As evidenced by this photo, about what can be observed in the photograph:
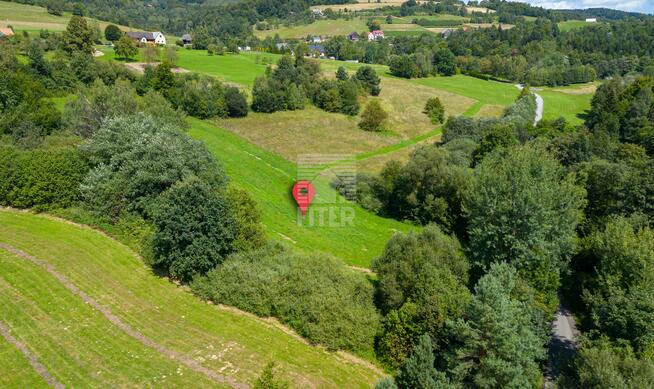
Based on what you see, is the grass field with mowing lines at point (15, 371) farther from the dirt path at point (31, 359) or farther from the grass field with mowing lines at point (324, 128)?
the grass field with mowing lines at point (324, 128)

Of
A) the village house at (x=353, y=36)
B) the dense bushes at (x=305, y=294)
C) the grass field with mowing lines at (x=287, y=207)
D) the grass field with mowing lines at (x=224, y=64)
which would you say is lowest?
the grass field with mowing lines at (x=287, y=207)

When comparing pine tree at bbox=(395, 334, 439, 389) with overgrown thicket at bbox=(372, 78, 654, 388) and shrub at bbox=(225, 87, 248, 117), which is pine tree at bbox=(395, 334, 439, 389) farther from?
shrub at bbox=(225, 87, 248, 117)

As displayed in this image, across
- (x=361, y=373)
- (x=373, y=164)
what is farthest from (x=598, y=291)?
(x=373, y=164)

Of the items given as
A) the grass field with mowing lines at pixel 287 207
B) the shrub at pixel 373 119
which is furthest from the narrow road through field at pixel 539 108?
the grass field with mowing lines at pixel 287 207

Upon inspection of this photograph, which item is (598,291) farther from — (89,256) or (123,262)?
(89,256)

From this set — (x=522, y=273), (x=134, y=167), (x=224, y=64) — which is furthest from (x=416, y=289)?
(x=224, y=64)

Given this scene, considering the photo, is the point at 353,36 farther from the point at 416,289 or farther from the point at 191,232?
the point at 416,289
